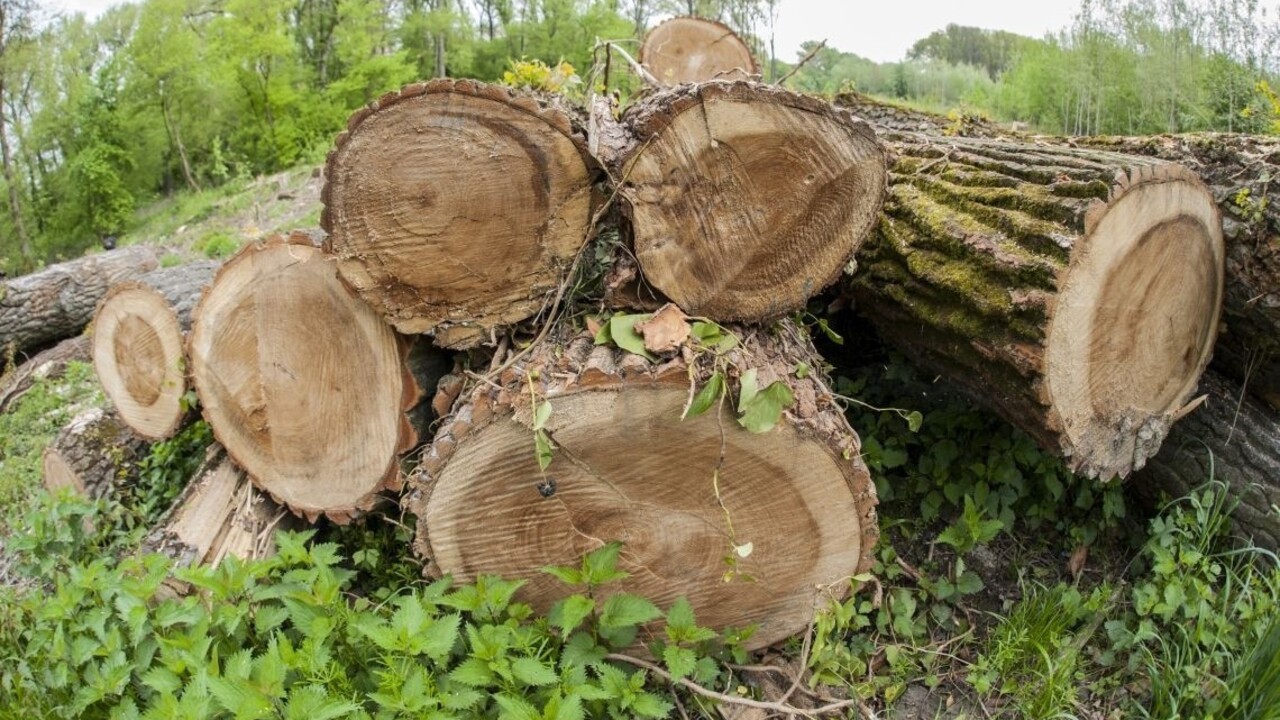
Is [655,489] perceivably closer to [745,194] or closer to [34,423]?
[745,194]

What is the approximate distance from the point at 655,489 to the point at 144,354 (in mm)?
2242

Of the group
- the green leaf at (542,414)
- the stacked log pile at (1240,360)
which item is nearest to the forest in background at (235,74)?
the stacked log pile at (1240,360)

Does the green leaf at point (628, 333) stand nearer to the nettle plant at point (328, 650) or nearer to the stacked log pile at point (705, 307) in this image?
the stacked log pile at point (705, 307)

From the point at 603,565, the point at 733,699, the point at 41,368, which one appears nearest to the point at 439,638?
the point at 603,565

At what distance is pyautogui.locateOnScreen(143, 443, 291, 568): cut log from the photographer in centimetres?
255

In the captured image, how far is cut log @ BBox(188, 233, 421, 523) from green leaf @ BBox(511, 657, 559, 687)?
34.5 inches

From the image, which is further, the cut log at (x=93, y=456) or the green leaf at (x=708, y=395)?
the cut log at (x=93, y=456)

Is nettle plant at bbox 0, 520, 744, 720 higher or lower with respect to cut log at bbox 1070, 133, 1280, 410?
lower

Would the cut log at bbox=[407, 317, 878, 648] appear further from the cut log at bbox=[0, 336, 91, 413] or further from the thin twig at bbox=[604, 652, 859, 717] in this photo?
the cut log at bbox=[0, 336, 91, 413]

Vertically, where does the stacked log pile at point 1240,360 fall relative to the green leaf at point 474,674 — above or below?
above

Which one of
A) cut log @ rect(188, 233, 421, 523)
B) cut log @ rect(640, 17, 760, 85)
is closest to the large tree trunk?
cut log @ rect(188, 233, 421, 523)

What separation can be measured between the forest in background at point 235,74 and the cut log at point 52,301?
6.63 metres

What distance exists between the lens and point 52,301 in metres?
6.17

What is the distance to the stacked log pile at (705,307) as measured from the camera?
6.13 ft
